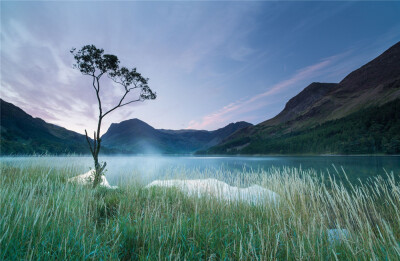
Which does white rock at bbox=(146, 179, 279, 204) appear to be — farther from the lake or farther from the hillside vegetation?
the hillside vegetation

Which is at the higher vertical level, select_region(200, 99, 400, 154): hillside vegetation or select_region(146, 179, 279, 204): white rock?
select_region(200, 99, 400, 154): hillside vegetation

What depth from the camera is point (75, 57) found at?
9.16 m

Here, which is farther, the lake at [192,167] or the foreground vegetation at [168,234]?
the lake at [192,167]

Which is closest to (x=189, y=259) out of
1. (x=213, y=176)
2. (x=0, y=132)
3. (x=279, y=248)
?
(x=279, y=248)

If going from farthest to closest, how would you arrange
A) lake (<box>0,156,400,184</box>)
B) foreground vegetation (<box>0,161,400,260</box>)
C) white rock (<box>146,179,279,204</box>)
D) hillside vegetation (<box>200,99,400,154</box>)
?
hillside vegetation (<box>200,99,400,154</box>) → lake (<box>0,156,400,184</box>) → white rock (<box>146,179,279,204</box>) → foreground vegetation (<box>0,161,400,260</box>)

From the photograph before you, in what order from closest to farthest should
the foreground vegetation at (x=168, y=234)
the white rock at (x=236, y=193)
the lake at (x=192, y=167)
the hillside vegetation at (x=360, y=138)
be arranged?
the foreground vegetation at (x=168, y=234)
the white rock at (x=236, y=193)
the lake at (x=192, y=167)
the hillside vegetation at (x=360, y=138)

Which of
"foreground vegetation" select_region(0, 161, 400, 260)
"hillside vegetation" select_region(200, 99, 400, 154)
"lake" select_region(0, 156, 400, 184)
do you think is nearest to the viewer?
"foreground vegetation" select_region(0, 161, 400, 260)

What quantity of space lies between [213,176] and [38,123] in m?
241

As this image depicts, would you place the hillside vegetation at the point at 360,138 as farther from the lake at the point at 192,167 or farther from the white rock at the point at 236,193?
the white rock at the point at 236,193

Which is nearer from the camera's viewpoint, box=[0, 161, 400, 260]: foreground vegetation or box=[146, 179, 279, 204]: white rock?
box=[0, 161, 400, 260]: foreground vegetation

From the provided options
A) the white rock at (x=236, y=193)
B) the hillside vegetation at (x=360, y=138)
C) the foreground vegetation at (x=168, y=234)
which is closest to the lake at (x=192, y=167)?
the white rock at (x=236, y=193)

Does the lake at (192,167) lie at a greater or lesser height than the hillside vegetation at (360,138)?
lesser

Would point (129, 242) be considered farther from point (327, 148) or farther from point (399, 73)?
point (399, 73)

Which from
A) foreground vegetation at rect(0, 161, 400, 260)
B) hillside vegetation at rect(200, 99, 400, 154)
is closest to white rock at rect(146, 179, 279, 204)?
foreground vegetation at rect(0, 161, 400, 260)
